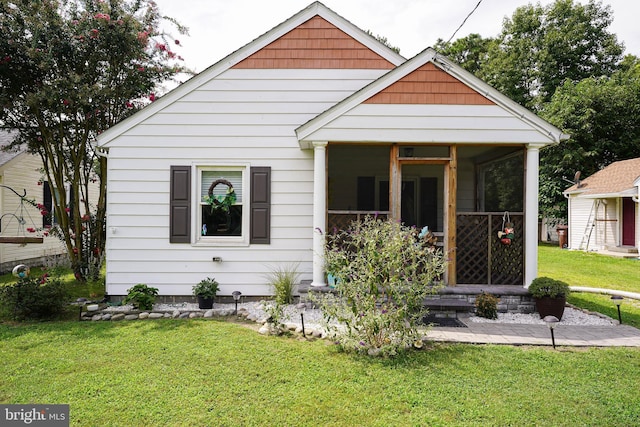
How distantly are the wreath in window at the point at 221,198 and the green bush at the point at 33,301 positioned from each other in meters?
2.82

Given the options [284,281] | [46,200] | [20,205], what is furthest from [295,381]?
[46,200]

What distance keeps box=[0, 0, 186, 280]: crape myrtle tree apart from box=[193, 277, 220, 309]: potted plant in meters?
2.61

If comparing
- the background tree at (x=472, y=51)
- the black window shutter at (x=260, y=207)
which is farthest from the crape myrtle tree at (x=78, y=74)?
the background tree at (x=472, y=51)

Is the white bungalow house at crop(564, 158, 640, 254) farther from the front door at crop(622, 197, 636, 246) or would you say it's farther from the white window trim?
the white window trim

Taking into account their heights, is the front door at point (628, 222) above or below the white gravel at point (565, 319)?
above

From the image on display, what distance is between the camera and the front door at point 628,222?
589 inches

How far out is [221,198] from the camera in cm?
683

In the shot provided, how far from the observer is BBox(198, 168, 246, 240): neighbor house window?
6895mm

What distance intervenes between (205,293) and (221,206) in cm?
166

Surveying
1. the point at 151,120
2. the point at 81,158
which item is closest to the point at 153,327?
the point at 151,120

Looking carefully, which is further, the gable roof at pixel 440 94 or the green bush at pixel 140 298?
the green bush at pixel 140 298

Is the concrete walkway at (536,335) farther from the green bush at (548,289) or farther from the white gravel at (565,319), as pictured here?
the green bush at (548,289)

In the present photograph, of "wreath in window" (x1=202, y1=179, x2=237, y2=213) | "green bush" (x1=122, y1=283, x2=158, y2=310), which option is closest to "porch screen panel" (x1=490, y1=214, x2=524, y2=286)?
"wreath in window" (x1=202, y1=179, x2=237, y2=213)

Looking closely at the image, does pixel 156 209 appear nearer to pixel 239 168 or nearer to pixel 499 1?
pixel 239 168
